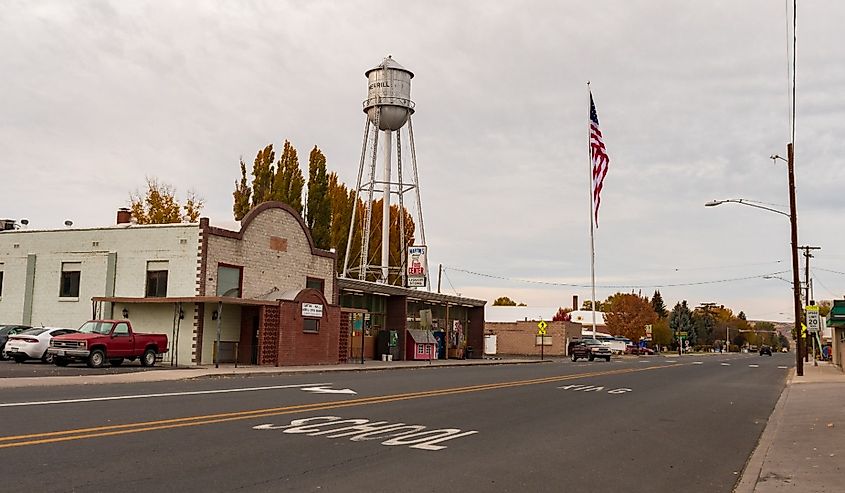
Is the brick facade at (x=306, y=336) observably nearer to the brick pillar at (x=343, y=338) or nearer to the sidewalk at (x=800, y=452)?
the brick pillar at (x=343, y=338)

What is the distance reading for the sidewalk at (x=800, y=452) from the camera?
948 centimetres

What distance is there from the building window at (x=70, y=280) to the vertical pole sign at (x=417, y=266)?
2252 cm

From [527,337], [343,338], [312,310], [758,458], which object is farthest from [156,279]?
[527,337]

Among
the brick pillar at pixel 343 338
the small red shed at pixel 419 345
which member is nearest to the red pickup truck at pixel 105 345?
the brick pillar at pixel 343 338

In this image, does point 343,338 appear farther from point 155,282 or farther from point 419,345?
point 419,345

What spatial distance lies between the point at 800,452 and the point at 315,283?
31.4 metres

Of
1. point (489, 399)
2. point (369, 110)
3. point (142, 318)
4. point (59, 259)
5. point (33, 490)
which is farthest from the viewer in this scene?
point (369, 110)

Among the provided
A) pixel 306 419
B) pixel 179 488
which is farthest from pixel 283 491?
pixel 306 419

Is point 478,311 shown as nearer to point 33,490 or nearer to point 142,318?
point 142,318

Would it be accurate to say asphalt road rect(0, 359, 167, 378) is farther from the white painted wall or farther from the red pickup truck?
the white painted wall

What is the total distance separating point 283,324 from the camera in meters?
35.1

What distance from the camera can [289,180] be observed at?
2253 inches

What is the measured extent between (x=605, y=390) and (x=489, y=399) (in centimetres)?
615

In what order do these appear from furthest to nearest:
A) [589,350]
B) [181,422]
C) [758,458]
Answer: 1. [589,350]
2. [181,422]
3. [758,458]
